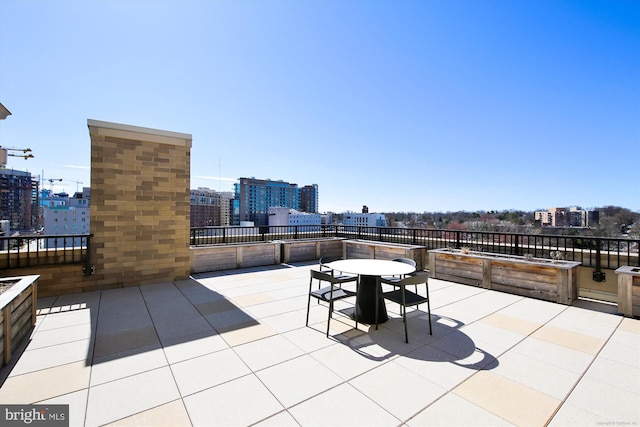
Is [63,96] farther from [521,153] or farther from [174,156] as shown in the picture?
[521,153]

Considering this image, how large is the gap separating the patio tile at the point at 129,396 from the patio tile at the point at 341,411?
0.93 meters

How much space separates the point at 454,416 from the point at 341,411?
2.30ft

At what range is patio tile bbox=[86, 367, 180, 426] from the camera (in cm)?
162

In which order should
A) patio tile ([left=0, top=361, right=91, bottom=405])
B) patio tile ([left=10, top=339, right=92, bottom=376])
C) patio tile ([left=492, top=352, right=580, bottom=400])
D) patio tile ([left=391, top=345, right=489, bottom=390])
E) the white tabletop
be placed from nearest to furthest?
1. patio tile ([left=0, top=361, right=91, bottom=405])
2. patio tile ([left=492, top=352, right=580, bottom=400])
3. patio tile ([left=391, top=345, right=489, bottom=390])
4. patio tile ([left=10, top=339, right=92, bottom=376])
5. the white tabletop

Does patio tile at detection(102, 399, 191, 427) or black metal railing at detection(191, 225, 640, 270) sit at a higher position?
black metal railing at detection(191, 225, 640, 270)

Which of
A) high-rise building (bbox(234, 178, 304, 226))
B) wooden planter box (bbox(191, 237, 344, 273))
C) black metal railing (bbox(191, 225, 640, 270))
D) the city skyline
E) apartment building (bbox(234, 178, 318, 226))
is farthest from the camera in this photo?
high-rise building (bbox(234, 178, 304, 226))

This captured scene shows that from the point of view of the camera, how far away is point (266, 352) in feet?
8.04

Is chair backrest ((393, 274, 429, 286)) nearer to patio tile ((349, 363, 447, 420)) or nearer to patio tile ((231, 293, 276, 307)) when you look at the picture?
patio tile ((349, 363, 447, 420))

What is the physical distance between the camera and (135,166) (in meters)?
4.98

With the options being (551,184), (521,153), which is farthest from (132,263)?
(551,184)

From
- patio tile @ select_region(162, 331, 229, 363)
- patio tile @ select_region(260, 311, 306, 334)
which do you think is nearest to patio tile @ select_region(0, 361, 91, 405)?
patio tile @ select_region(162, 331, 229, 363)

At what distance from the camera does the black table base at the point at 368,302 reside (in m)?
3.14

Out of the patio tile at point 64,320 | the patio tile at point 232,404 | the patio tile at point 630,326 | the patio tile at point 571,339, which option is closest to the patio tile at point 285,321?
the patio tile at point 232,404

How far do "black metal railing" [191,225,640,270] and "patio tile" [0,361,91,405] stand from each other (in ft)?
14.9
